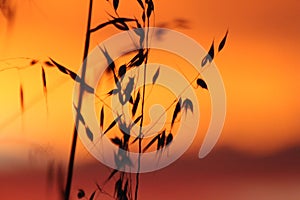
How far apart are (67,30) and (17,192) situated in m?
0.56

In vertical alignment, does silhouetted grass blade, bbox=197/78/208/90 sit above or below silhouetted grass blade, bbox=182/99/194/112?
above

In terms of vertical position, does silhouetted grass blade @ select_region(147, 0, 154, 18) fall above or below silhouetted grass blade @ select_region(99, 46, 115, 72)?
above

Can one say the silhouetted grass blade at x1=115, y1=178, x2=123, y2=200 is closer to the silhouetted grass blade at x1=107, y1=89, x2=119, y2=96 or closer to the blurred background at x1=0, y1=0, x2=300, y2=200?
the blurred background at x1=0, y1=0, x2=300, y2=200

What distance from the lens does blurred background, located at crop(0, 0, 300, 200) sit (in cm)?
160

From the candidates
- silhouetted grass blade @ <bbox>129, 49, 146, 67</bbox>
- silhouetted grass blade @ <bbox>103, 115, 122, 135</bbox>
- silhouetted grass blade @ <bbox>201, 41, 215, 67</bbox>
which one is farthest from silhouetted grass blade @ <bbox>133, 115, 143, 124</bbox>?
silhouetted grass blade @ <bbox>201, 41, 215, 67</bbox>

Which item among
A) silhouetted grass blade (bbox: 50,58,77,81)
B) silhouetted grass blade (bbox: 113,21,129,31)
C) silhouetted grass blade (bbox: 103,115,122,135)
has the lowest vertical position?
silhouetted grass blade (bbox: 103,115,122,135)

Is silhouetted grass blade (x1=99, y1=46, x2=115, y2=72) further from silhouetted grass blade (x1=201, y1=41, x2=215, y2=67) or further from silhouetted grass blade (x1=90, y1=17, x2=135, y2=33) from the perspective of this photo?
silhouetted grass blade (x1=201, y1=41, x2=215, y2=67)

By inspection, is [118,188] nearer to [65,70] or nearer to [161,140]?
[161,140]

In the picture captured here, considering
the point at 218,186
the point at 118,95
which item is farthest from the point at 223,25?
the point at 218,186

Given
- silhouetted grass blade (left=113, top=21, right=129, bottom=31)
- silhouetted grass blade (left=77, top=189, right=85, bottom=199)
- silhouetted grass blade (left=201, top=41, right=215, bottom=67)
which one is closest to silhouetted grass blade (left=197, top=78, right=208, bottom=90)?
silhouetted grass blade (left=201, top=41, right=215, bottom=67)

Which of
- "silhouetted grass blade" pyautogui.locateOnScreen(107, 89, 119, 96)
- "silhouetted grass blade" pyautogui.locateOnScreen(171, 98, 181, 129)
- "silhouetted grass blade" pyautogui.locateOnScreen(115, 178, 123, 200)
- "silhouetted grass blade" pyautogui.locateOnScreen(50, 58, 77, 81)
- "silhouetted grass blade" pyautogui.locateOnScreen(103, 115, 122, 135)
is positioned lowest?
"silhouetted grass blade" pyautogui.locateOnScreen(115, 178, 123, 200)

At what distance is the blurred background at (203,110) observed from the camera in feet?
5.25

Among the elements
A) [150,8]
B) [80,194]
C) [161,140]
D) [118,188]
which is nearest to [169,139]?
[161,140]

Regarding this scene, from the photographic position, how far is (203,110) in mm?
1690
